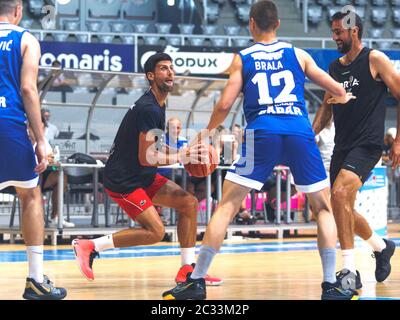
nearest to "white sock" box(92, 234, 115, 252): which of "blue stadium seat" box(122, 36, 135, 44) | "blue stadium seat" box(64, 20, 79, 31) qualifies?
"blue stadium seat" box(122, 36, 135, 44)

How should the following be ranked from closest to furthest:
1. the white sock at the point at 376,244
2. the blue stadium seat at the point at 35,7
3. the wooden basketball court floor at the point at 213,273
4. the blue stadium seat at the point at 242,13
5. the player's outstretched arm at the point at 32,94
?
the player's outstretched arm at the point at 32,94
the wooden basketball court floor at the point at 213,273
the white sock at the point at 376,244
the blue stadium seat at the point at 35,7
the blue stadium seat at the point at 242,13

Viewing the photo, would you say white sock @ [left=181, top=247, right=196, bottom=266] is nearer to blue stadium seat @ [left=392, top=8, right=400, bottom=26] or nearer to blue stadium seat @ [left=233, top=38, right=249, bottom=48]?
blue stadium seat @ [left=233, top=38, right=249, bottom=48]

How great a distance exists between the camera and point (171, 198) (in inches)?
336

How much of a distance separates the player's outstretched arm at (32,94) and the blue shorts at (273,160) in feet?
4.39

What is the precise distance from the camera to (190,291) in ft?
23.1

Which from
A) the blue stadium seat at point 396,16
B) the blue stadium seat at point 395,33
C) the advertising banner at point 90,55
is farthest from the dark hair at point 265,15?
the blue stadium seat at point 396,16

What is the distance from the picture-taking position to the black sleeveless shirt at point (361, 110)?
8398 mm

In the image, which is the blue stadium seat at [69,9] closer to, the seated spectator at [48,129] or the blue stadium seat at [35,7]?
the blue stadium seat at [35,7]

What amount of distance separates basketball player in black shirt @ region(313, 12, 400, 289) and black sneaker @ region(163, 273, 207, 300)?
154 centimetres

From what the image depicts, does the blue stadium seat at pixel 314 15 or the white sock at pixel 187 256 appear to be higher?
the blue stadium seat at pixel 314 15

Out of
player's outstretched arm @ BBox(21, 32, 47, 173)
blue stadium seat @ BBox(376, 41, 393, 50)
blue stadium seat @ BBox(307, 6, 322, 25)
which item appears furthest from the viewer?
blue stadium seat @ BBox(307, 6, 322, 25)

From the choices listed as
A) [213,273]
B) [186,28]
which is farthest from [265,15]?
[186,28]

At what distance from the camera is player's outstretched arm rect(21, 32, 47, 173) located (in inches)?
270
